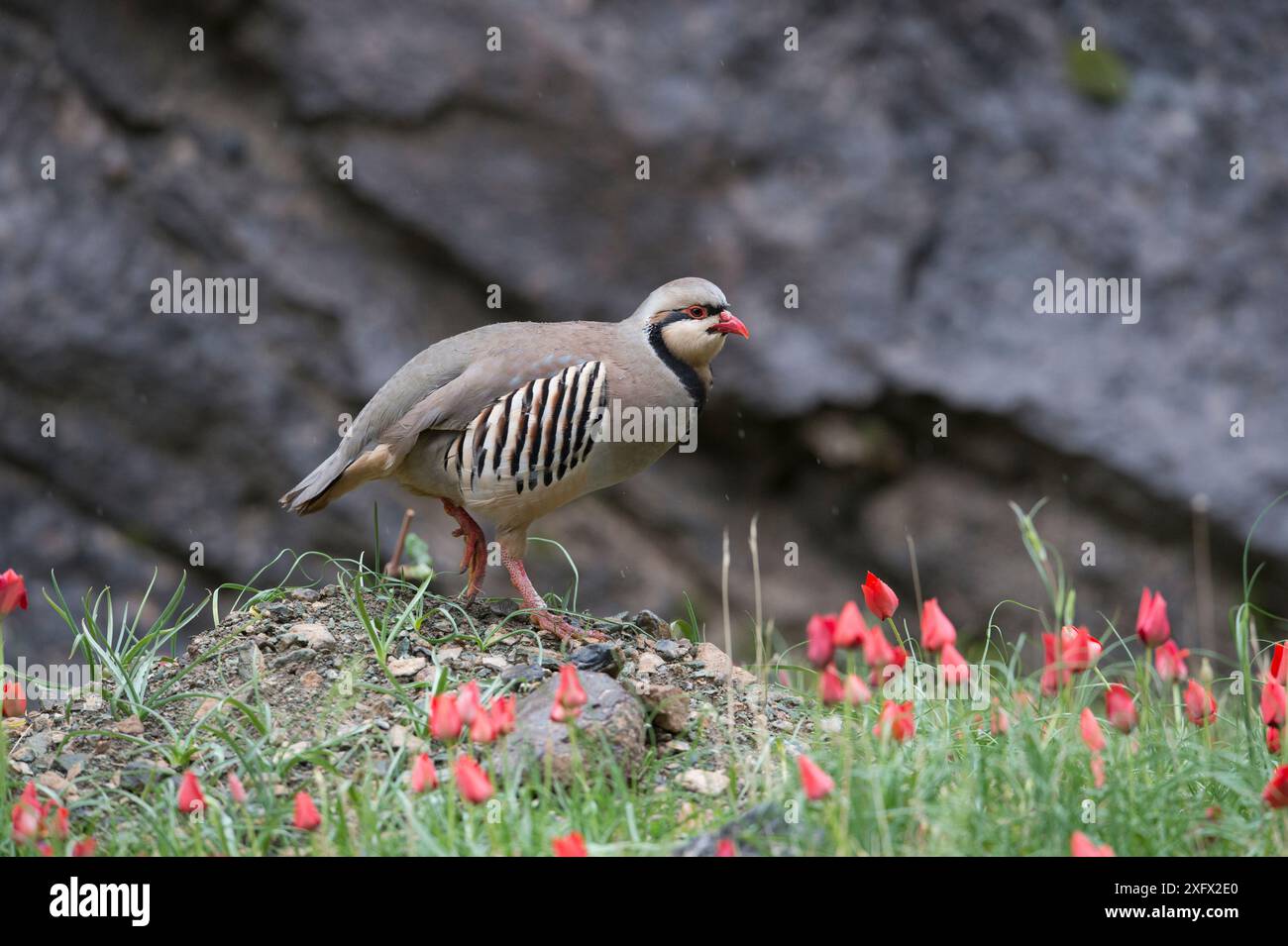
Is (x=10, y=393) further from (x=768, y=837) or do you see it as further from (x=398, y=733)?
(x=768, y=837)

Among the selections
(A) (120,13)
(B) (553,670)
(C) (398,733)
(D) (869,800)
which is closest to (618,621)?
(B) (553,670)

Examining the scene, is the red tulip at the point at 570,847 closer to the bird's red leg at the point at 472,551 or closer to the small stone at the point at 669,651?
the small stone at the point at 669,651

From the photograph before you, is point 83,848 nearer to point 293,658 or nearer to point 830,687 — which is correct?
point 293,658

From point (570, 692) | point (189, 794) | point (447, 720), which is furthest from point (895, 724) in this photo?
point (189, 794)

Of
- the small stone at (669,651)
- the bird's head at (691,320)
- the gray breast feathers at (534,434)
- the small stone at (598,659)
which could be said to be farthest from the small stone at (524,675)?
the bird's head at (691,320)

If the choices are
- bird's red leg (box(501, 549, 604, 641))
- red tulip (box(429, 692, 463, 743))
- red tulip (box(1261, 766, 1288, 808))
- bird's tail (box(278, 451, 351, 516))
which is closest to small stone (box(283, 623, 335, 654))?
bird's tail (box(278, 451, 351, 516))

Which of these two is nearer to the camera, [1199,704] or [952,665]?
[952,665]

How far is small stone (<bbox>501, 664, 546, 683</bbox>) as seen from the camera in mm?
3691

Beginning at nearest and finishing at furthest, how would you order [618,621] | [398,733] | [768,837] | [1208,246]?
[768,837] < [398,733] < [618,621] < [1208,246]

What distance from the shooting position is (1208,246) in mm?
7809

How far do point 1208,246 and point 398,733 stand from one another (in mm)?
6240

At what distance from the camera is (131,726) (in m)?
3.60

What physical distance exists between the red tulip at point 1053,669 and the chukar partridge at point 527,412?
1.50 meters

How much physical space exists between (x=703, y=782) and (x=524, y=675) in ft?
2.15
